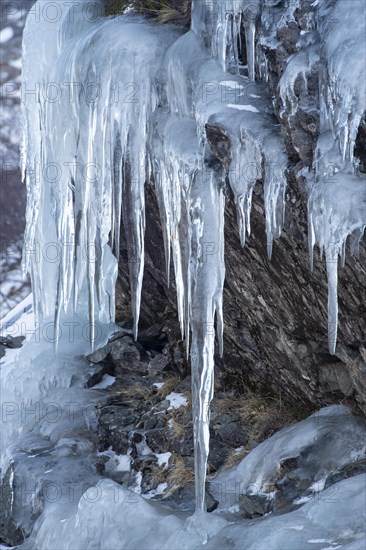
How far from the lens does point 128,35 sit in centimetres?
522

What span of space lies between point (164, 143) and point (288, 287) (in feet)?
3.38

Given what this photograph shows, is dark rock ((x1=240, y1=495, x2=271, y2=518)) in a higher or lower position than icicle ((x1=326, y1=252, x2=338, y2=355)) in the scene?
lower

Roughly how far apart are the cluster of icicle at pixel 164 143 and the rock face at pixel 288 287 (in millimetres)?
126

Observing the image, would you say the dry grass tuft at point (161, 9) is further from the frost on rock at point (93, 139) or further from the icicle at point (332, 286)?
the icicle at point (332, 286)

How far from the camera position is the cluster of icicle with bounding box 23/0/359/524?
178 inches

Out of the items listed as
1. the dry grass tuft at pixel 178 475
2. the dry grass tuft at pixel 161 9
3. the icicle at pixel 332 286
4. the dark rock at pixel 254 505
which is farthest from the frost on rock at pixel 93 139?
the icicle at pixel 332 286

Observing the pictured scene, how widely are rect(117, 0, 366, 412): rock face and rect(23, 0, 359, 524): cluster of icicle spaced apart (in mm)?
126

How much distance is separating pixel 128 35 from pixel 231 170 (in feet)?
3.75

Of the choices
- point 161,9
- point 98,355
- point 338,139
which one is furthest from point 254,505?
point 161,9

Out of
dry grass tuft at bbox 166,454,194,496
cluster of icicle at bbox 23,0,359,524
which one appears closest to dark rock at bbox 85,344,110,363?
cluster of icicle at bbox 23,0,359,524

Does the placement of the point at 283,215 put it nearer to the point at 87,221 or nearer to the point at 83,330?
the point at 87,221

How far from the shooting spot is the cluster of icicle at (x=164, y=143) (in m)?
4.53

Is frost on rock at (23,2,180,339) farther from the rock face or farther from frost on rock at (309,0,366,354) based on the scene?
frost on rock at (309,0,366,354)

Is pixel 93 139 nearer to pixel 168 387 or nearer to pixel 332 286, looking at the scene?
pixel 332 286
